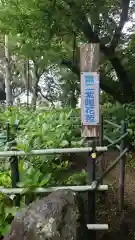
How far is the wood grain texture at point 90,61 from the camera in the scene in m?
2.68

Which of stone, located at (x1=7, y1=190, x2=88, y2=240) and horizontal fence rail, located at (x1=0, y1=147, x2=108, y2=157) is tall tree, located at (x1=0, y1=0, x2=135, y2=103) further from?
stone, located at (x1=7, y1=190, x2=88, y2=240)

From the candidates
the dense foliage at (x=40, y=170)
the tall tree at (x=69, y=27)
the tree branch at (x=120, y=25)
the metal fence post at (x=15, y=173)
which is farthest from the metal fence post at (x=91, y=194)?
the tree branch at (x=120, y=25)

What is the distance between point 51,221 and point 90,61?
4.81 feet

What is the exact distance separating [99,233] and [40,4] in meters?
4.53

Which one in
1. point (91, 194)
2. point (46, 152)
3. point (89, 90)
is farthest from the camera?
point (89, 90)

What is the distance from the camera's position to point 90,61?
2.69 m

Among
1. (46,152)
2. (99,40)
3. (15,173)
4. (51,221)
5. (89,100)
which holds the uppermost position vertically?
(99,40)

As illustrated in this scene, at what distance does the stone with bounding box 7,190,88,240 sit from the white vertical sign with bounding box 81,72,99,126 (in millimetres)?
892

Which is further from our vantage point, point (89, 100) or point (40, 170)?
point (89, 100)

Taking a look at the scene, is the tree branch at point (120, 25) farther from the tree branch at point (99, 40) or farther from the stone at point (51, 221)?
the stone at point (51, 221)

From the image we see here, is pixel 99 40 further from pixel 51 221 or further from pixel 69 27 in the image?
pixel 51 221

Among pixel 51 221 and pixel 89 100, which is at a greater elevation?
pixel 89 100

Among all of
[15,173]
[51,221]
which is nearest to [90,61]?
[15,173]

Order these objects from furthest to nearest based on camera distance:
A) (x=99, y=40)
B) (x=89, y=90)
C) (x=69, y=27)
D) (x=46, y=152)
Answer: (x=99, y=40) → (x=69, y=27) → (x=89, y=90) → (x=46, y=152)
